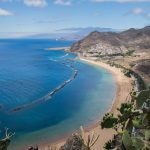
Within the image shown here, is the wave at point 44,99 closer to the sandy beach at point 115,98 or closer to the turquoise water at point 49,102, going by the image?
the turquoise water at point 49,102

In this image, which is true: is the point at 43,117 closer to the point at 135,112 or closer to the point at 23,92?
the point at 23,92

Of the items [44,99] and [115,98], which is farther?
[115,98]

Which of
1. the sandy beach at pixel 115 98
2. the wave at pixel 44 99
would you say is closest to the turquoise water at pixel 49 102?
the wave at pixel 44 99

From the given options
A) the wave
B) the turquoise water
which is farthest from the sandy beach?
the wave

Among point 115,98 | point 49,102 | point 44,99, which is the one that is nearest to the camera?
point 49,102

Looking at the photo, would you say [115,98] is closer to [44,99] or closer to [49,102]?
[49,102]

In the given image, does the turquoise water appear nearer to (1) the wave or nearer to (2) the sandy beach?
(1) the wave

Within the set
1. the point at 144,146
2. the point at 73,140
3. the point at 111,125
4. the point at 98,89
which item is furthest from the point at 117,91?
the point at 144,146

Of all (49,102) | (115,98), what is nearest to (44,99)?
(49,102)

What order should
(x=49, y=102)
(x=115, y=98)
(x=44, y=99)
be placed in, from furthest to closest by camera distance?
(x=115, y=98) < (x=44, y=99) < (x=49, y=102)
